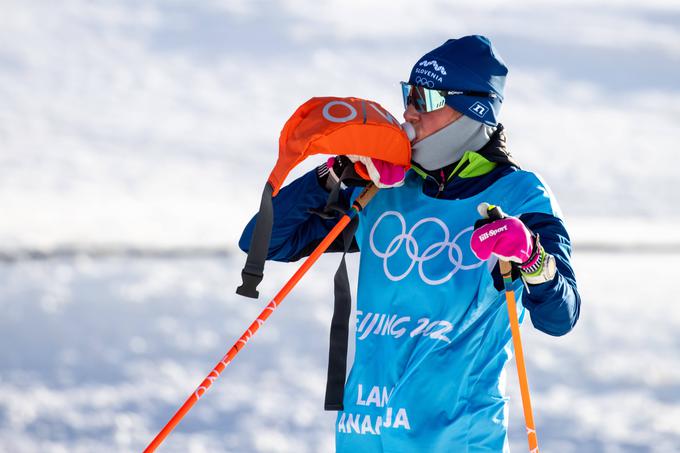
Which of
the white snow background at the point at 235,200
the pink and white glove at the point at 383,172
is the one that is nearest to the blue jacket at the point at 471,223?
the pink and white glove at the point at 383,172

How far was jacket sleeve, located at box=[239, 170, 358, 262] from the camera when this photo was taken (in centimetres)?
292

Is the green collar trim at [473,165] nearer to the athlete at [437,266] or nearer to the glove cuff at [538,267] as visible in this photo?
the athlete at [437,266]

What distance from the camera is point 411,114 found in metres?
2.88

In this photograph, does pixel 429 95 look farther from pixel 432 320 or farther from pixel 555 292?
pixel 555 292

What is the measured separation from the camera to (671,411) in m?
7.25

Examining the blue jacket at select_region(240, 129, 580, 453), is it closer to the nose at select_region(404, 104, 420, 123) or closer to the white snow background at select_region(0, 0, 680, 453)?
the nose at select_region(404, 104, 420, 123)

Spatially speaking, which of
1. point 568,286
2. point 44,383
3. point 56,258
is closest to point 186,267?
point 56,258

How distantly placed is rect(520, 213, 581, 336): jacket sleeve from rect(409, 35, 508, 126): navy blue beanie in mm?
374

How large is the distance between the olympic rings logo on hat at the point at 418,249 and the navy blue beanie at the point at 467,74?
297 millimetres

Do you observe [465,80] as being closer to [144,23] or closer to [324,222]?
[324,222]

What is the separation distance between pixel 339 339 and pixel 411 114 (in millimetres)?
617

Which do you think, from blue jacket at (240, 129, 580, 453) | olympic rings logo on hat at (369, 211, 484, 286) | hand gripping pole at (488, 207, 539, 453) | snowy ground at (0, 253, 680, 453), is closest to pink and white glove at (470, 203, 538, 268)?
hand gripping pole at (488, 207, 539, 453)

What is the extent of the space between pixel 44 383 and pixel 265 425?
142 cm

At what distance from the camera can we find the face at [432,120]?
281 cm
